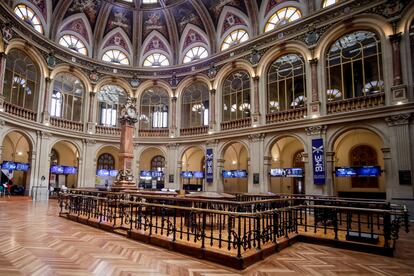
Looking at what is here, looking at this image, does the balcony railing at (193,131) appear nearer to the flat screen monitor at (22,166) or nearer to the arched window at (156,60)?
the arched window at (156,60)

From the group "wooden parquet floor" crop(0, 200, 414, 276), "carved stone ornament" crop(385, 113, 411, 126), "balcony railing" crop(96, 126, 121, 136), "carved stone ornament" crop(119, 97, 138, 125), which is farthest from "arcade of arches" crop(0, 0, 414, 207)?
"wooden parquet floor" crop(0, 200, 414, 276)

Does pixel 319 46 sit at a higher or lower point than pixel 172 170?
higher

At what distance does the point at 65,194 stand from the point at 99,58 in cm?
1428

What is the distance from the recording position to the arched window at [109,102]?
68.7 feet

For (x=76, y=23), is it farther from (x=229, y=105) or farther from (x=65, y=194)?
(x=65, y=194)

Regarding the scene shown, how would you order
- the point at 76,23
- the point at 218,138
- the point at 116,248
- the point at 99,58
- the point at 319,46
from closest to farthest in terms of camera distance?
the point at 116,248 < the point at 319,46 < the point at 218,138 < the point at 76,23 < the point at 99,58

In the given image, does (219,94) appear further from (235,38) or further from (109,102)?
(109,102)

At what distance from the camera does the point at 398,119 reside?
11.3m

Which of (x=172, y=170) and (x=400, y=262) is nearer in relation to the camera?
(x=400, y=262)

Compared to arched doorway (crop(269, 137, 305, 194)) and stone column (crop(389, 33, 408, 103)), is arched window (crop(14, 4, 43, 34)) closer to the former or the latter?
arched doorway (crop(269, 137, 305, 194))

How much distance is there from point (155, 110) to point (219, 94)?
19.2 feet

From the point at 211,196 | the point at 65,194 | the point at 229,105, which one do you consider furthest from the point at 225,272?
the point at 229,105

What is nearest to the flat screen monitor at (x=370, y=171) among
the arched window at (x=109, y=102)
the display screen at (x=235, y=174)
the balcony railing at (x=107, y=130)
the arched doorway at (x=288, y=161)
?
the arched doorway at (x=288, y=161)

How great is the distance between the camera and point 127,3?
20609 mm
